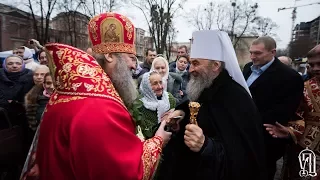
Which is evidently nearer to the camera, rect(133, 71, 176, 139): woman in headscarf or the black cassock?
the black cassock

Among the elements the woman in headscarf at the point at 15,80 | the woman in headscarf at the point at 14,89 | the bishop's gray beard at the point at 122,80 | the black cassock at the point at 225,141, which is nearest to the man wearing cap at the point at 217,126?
the black cassock at the point at 225,141

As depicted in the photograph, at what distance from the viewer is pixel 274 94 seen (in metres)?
3.48

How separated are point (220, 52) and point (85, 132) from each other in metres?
1.62

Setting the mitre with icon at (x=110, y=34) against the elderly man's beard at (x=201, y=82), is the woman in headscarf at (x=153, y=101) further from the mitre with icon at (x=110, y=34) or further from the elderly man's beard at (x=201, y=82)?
the mitre with icon at (x=110, y=34)

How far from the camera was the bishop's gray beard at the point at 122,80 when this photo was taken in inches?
77.4

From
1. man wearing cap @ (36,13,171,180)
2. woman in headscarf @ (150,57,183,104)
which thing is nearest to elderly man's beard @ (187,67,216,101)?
man wearing cap @ (36,13,171,180)

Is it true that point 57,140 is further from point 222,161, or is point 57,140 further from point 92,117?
point 222,161

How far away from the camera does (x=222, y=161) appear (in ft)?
6.95

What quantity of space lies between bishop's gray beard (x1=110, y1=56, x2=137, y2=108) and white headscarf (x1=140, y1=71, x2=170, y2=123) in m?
1.83

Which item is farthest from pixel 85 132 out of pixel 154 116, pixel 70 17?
pixel 70 17

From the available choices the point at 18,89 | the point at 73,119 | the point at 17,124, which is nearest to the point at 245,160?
the point at 73,119

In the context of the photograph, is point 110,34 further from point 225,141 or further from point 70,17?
point 70,17

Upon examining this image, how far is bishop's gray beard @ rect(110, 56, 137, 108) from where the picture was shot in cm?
196

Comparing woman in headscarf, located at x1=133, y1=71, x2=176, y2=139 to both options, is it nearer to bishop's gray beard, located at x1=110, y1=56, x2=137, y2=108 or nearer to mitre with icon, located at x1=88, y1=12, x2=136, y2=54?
bishop's gray beard, located at x1=110, y1=56, x2=137, y2=108
